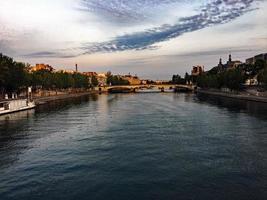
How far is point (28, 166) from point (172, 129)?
21127 millimetres

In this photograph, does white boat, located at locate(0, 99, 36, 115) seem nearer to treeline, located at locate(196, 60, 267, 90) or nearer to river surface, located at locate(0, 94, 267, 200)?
river surface, located at locate(0, 94, 267, 200)

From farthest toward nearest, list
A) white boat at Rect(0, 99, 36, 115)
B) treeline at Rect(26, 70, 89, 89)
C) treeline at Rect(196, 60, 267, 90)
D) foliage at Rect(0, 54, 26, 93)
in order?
treeline at Rect(26, 70, 89, 89) → treeline at Rect(196, 60, 267, 90) → foliage at Rect(0, 54, 26, 93) → white boat at Rect(0, 99, 36, 115)

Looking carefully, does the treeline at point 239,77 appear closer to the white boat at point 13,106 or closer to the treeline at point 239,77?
the treeline at point 239,77

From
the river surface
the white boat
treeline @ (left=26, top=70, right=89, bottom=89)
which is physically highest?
treeline @ (left=26, top=70, right=89, bottom=89)

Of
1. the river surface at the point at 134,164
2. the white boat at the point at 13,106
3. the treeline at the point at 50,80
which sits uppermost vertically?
the treeline at the point at 50,80

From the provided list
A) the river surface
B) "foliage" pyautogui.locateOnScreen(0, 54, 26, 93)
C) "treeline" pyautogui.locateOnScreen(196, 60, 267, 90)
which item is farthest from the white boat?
"treeline" pyautogui.locateOnScreen(196, 60, 267, 90)

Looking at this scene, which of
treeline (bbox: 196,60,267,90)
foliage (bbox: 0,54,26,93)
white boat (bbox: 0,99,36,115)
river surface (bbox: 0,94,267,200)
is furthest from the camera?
treeline (bbox: 196,60,267,90)

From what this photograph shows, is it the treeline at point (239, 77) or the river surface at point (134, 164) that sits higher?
the treeline at point (239, 77)

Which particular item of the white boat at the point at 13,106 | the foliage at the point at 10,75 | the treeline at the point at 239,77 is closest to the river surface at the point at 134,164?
the white boat at the point at 13,106

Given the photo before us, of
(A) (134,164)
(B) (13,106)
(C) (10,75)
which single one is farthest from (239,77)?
(A) (134,164)

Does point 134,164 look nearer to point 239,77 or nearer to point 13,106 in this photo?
point 13,106

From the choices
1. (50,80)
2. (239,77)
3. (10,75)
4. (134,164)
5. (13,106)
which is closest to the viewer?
(134,164)

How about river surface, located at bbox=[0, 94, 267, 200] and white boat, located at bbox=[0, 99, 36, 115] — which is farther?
white boat, located at bbox=[0, 99, 36, 115]

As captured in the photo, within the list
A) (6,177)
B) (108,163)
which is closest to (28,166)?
(6,177)
